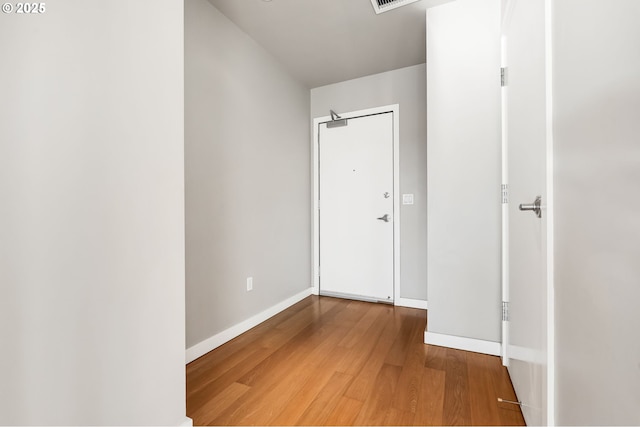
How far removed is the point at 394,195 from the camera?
3016mm

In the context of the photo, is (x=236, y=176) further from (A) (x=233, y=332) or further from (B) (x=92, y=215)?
(B) (x=92, y=215)

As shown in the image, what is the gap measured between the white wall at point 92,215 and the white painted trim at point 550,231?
1402mm

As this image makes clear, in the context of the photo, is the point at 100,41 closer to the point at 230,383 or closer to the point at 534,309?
the point at 230,383

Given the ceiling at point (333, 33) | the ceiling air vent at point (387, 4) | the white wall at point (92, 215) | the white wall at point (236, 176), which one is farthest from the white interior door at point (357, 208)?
the white wall at point (92, 215)

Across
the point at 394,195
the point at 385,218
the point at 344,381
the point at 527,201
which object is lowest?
the point at 344,381

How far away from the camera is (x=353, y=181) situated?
3.24 m

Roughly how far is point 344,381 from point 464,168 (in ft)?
5.51

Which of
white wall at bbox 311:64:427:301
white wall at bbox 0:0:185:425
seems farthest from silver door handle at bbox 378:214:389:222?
white wall at bbox 0:0:185:425

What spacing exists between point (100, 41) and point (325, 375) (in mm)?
1942

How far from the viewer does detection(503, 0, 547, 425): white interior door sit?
0.98 meters

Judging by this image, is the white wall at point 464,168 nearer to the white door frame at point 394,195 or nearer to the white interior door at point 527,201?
the white interior door at point 527,201

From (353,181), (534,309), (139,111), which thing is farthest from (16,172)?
(353,181)

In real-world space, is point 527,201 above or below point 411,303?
above

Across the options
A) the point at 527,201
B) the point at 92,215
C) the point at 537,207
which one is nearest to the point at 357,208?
the point at 527,201
